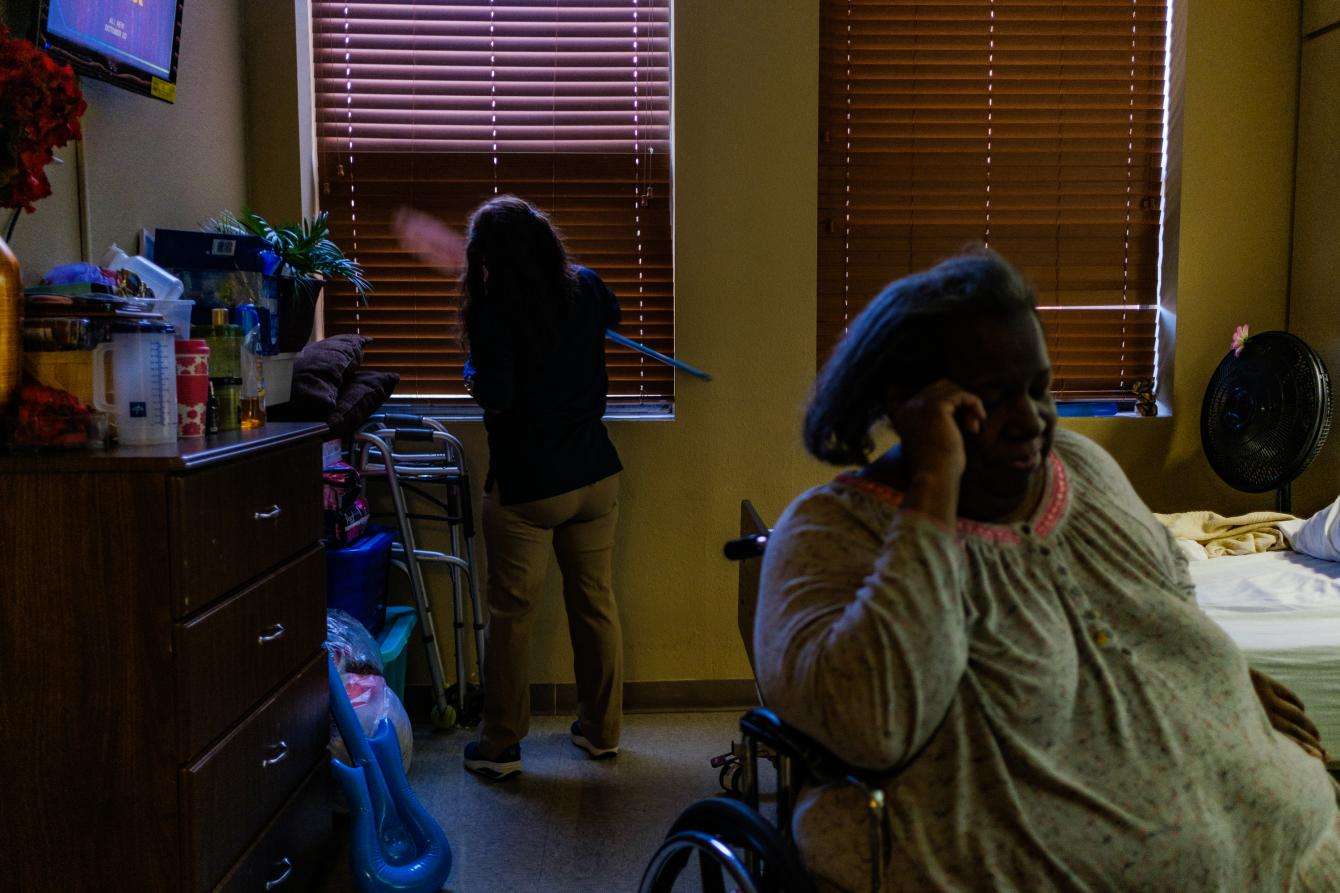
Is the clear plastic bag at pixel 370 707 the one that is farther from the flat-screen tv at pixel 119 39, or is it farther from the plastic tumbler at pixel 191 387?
the flat-screen tv at pixel 119 39

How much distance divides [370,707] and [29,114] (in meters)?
1.48

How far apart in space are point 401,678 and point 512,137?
5.58 ft

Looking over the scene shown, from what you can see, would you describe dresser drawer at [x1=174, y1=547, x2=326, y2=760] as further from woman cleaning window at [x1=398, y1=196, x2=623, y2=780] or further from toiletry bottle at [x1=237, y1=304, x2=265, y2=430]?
woman cleaning window at [x1=398, y1=196, x2=623, y2=780]

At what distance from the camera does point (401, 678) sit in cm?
299

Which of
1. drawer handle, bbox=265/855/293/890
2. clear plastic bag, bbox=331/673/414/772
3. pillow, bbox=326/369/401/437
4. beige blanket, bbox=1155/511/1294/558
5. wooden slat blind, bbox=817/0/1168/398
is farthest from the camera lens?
wooden slat blind, bbox=817/0/1168/398

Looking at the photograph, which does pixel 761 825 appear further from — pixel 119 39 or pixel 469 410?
pixel 469 410

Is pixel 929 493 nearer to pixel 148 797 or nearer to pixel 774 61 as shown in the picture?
pixel 148 797

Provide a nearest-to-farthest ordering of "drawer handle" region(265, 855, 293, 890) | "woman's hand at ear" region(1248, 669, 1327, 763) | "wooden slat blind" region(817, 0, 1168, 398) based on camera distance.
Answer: "woman's hand at ear" region(1248, 669, 1327, 763)
"drawer handle" region(265, 855, 293, 890)
"wooden slat blind" region(817, 0, 1168, 398)

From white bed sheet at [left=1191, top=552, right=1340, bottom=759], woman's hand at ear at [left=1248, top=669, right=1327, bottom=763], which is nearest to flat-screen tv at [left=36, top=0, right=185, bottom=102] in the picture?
woman's hand at ear at [left=1248, top=669, right=1327, bottom=763]

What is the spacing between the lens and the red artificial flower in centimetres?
144

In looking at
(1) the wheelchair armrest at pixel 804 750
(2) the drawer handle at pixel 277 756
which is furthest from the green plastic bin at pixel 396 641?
(1) the wheelchair armrest at pixel 804 750

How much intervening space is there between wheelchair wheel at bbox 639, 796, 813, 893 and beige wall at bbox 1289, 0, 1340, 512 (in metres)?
2.71

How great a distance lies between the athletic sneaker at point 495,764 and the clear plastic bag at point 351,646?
0.39m

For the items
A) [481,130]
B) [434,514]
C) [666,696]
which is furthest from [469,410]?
[666,696]
